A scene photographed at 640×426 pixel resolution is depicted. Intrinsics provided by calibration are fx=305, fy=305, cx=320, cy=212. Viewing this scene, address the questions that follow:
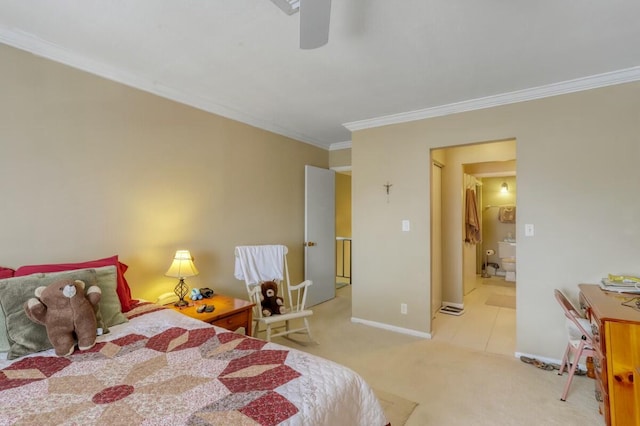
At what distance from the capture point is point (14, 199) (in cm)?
199

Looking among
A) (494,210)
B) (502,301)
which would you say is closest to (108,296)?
(502,301)

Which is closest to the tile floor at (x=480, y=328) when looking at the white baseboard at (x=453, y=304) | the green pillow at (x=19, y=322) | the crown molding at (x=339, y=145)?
the white baseboard at (x=453, y=304)

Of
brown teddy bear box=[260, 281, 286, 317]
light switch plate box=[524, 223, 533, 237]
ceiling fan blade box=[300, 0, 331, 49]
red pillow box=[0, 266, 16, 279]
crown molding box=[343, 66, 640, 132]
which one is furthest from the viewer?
brown teddy bear box=[260, 281, 286, 317]

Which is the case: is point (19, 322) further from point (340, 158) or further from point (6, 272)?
point (340, 158)

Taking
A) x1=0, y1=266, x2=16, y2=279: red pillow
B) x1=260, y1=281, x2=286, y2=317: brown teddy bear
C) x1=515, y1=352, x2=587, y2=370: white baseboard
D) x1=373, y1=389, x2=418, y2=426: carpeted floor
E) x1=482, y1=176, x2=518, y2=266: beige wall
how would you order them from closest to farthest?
1. x1=0, y1=266, x2=16, y2=279: red pillow
2. x1=373, y1=389, x2=418, y2=426: carpeted floor
3. x1=515, y1=352, x2=587, y2=370: white baseboard
4. x1=260, y1=281, x2=286, y2=317: brown teddy bear
5. x1=482, y1=176, x2=518, y2=266: beige wall

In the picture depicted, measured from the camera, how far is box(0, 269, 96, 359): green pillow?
1.49 meters

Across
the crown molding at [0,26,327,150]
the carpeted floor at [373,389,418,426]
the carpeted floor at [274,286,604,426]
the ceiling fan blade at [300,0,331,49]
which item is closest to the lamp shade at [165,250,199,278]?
the carpeted floor at [274,286,604,426]

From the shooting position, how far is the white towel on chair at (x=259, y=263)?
3.09 meters

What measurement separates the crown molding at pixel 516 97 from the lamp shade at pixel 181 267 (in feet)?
8.02

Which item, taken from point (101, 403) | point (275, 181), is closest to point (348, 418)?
point (101, 403)

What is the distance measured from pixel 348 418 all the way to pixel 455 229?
150 inches

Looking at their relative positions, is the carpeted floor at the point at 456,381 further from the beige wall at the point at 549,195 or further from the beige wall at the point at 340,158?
the beige wall at the point at 340,158

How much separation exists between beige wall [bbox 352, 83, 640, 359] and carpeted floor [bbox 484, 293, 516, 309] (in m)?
1.91

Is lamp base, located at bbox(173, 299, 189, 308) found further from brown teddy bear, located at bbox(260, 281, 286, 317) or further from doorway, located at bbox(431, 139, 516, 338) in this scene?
doorway, located at bbox(431, 139, 516, 338)
